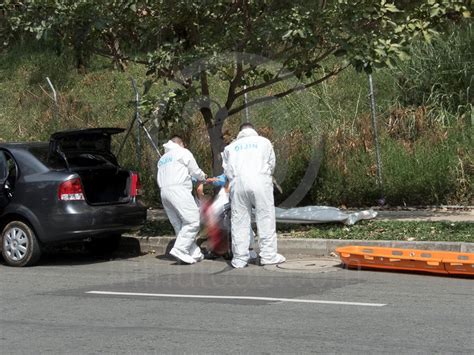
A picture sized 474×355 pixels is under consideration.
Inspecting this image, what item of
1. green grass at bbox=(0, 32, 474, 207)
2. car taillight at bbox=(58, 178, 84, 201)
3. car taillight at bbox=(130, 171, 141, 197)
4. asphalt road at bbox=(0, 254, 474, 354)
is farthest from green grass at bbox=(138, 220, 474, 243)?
green grass at bbox=(0, 32, 474, 207)

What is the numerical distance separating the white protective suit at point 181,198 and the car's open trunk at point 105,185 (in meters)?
0.65

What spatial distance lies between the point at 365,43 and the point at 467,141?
4.34 m

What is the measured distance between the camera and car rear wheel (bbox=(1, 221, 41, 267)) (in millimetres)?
12086

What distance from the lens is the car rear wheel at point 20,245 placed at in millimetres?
12086

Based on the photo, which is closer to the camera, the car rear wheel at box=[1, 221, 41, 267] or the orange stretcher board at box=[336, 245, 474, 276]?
the orange stretcher board at box=[336, 245, 474, 276]

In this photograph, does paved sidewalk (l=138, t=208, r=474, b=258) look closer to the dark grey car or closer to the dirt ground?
the dirt ground

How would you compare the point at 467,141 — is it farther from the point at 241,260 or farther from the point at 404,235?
the point at 241,260

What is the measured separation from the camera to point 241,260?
11688 mm

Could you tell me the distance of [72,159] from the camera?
12.4 m

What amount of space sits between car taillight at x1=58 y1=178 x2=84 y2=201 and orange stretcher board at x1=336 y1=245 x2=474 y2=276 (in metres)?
3.49

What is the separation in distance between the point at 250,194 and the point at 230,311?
123 inches

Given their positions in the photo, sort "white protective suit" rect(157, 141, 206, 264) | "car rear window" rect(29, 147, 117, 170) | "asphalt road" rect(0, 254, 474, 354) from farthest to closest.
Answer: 1. "car rear window" rect(29, 147, 117, 170)
2. "white protective suit" rect(157, 141, 206, 264)
3. "asphalt road" rect(0, 254, 474, 354)

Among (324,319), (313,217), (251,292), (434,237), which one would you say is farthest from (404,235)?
(324,319)

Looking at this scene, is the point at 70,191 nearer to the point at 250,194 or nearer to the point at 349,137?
the point at 250,194
